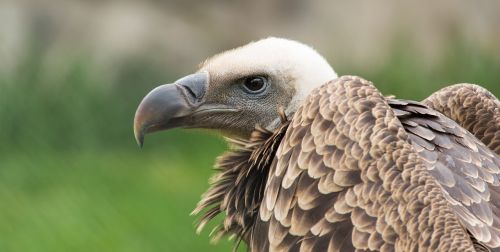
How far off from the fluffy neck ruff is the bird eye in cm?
46

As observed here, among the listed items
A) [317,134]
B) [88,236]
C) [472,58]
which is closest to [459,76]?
[472,58]

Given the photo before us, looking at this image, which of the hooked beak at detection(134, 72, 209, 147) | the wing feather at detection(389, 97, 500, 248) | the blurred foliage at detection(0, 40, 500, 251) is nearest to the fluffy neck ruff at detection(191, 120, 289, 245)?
the hooked beak at detection(134, 72, 209, 147)

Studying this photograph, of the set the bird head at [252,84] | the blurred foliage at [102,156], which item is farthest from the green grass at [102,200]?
the bird head at [252,84]

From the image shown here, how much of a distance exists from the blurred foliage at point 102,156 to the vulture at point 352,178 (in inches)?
140

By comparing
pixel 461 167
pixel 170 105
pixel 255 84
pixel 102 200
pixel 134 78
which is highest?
pixel 170 105

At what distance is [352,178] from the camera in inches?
137

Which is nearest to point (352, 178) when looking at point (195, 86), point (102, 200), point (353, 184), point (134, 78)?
point (353, 184)

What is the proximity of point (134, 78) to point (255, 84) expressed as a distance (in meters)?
5.13

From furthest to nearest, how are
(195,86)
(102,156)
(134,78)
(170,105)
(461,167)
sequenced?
(134,78) < (102,156) < (195,86) < (170,105) < (461,167)

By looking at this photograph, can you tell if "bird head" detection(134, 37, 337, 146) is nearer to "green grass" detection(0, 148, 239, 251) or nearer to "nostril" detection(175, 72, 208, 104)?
"nostril" detection(175, 72, 208, 104)

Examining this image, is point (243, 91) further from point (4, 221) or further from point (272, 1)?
point (272, 1)

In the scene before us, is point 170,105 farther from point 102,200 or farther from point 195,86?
point 102,200

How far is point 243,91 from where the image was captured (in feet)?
14.7

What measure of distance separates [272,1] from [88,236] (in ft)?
12.2
